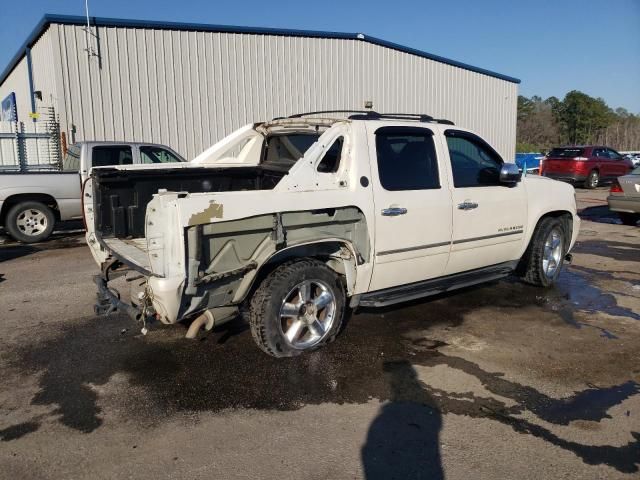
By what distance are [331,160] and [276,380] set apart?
5.94 feet

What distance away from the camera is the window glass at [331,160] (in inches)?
178

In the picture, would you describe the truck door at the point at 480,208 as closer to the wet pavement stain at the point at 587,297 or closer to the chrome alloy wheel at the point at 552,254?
the chrome alloy wheel at the point at 552,254

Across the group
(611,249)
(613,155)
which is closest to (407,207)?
(611,249)

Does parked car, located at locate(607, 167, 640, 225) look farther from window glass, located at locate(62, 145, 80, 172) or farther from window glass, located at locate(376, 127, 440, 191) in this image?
window glass, located at locate(62, 145, 80, 172)

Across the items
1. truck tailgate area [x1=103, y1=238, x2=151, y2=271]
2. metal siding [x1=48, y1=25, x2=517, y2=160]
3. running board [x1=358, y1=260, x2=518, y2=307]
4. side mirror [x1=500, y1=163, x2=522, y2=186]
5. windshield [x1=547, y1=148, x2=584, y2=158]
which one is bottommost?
running board [x1=358, y1=260, x2=518, y2=307]

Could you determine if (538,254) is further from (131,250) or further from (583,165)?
(583,165)

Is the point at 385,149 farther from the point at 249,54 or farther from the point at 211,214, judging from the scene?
the point at 249,54

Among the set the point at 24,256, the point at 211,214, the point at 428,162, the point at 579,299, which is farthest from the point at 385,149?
the point at 24,256

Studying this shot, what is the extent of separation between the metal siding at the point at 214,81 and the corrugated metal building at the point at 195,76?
0.03 m

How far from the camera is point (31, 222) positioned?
10070 millimetres

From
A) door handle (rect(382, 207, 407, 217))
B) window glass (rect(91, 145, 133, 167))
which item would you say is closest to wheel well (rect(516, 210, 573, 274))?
door handle (rect(382, 207, 407, 217))

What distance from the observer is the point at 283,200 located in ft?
13.2

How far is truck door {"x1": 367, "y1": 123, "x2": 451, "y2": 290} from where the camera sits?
4.60m

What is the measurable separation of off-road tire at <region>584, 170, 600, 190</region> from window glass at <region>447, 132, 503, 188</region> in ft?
60.4
